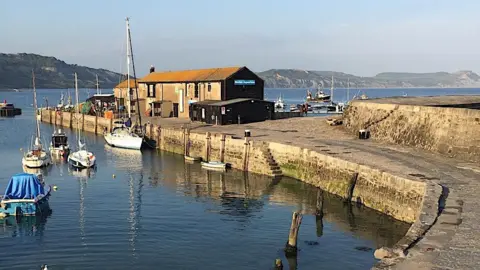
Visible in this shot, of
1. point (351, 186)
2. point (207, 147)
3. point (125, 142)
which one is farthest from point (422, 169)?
point (125, 142)

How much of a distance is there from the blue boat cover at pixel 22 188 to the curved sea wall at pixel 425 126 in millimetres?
27525

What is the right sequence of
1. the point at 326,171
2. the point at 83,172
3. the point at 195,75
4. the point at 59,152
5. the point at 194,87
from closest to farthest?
the point at 326,171
the point at 83,172
the point at 59,152
the point at 194,87
the point at 195,75

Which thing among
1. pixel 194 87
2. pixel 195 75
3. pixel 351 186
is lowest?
pixel 351 186

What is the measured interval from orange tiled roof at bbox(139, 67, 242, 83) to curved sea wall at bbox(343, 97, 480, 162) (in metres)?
22.0

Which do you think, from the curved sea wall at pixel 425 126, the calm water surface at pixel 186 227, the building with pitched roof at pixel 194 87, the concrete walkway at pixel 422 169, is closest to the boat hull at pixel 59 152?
the calm water surface at pixel 186 227

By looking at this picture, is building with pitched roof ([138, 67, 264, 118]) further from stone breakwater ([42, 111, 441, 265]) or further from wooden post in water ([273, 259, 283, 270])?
wooden post in water ([273, 259, 283, 270])

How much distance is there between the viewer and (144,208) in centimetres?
3152

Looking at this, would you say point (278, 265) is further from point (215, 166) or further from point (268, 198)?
point (215, 166)

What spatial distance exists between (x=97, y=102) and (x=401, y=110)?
71269mm

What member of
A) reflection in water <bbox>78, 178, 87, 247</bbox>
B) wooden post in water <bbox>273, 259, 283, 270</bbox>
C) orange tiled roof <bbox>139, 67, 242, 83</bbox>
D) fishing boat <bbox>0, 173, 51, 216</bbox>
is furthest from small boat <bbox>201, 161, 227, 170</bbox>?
wooden post in water <bbox>273, 259, 283, 270</bbox>

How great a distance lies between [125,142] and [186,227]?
33820 millimetres

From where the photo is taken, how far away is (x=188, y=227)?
88.7 feet

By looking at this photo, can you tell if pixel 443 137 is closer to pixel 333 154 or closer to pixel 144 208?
pixel 333 154

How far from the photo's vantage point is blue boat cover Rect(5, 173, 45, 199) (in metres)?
29.5
